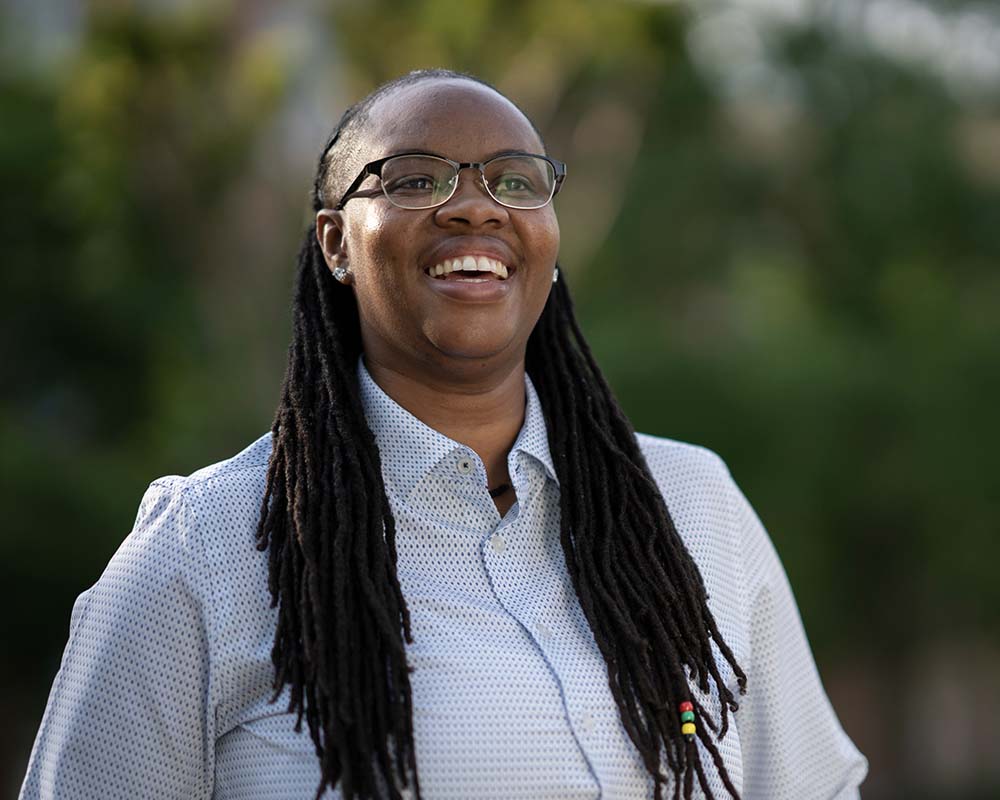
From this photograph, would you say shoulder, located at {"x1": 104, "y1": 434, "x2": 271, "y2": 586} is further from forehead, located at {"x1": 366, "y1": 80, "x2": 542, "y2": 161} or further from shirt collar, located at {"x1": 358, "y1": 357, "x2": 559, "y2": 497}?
forehead, located at {"x1": 366, "y1": 80, "x2": 542, "y2": 161}

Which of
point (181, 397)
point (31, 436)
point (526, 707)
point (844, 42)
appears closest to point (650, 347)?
point (181, 397)

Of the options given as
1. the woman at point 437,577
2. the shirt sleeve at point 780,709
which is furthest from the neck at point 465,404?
the shirt sleeve at point 780,709

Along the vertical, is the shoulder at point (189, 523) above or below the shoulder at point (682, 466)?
below

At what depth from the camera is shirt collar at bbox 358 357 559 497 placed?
236cm

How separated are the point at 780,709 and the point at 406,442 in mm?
758

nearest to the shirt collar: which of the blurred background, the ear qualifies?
the ear

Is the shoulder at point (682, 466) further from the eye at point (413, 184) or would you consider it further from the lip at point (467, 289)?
the eye at point (413, 184)

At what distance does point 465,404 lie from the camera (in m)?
2.44

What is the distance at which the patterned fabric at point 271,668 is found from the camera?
213 centimetres

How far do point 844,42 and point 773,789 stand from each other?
1503 centimetres

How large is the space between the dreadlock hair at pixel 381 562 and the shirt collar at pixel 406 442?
0.09 ft

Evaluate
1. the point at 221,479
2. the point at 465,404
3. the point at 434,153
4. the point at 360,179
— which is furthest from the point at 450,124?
the point at 221,479

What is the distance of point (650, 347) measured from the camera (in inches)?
416

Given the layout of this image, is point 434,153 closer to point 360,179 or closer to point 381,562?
point 360,179
